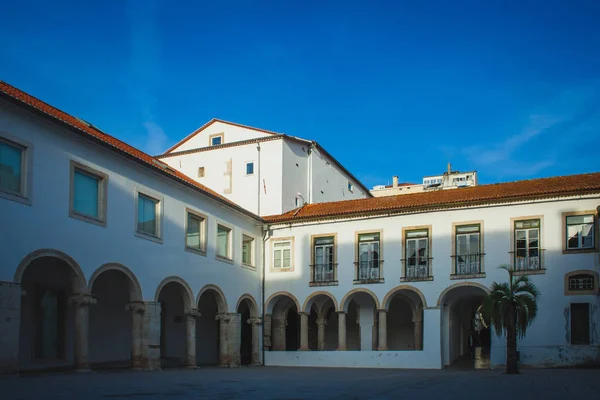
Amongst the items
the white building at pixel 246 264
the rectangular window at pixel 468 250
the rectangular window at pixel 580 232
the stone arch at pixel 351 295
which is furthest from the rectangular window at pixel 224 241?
the rectangular window at pixel 580 232

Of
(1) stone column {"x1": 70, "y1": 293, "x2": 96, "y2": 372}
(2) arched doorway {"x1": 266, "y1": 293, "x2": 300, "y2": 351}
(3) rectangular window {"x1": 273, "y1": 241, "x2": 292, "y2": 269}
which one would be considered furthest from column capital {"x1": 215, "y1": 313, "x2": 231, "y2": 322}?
(1) stone column {"x1": 70, "y1": 293, "x2": 96, "y2": 372}

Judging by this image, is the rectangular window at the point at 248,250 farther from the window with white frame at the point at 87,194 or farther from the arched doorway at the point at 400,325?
the window with white frame at the point at 87,194

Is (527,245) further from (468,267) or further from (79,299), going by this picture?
(79,299)

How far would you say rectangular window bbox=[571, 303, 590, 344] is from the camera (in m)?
26.1

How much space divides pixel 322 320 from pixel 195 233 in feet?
27.3

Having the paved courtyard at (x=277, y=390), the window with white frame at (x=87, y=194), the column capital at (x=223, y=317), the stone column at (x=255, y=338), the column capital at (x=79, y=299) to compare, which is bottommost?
the stone column at (x=255, y=338)

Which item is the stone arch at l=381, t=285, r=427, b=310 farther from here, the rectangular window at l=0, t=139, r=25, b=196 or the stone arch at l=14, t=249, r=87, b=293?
the rectangular window at l=0, t=139, r=25, b=196

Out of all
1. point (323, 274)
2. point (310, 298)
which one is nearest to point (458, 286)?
point (323, 274)

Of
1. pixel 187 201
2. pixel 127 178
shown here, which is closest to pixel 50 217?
pixel 127 178

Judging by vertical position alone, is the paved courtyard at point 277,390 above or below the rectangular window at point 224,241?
below

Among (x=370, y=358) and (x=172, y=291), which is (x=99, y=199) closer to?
(x=172, y=291)

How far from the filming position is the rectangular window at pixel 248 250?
31.3m

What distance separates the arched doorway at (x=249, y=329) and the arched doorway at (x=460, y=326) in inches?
321

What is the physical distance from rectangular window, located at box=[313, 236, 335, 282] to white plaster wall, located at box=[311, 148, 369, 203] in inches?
323
